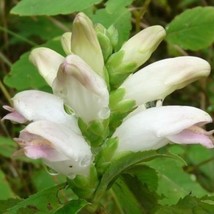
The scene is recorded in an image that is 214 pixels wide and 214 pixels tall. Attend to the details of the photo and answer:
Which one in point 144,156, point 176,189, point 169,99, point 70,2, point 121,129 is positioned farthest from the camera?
point 169,99

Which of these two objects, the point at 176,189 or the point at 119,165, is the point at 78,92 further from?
the point at 176,189

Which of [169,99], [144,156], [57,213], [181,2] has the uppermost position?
[144,156]

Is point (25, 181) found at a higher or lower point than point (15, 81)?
lower

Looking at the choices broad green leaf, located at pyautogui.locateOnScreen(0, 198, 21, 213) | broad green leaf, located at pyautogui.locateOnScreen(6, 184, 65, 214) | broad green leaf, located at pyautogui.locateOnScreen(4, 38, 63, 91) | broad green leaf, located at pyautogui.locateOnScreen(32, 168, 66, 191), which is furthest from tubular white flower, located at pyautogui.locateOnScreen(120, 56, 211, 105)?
broad green leaf, located at pyautogui.locateOnScreen(32, 168, 66, 191)

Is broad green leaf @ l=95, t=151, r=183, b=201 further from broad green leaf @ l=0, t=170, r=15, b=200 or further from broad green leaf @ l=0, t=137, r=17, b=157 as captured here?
broad green leaf @ l=0, t=137, r=17, b=157

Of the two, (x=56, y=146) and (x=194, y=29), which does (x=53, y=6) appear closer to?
(x=56, y=146)

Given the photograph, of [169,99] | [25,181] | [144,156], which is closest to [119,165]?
[144,156]

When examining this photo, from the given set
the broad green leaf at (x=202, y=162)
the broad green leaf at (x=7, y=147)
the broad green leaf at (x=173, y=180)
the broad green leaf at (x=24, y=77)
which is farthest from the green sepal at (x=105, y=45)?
the broad green leaf at (x=202, y=162)
